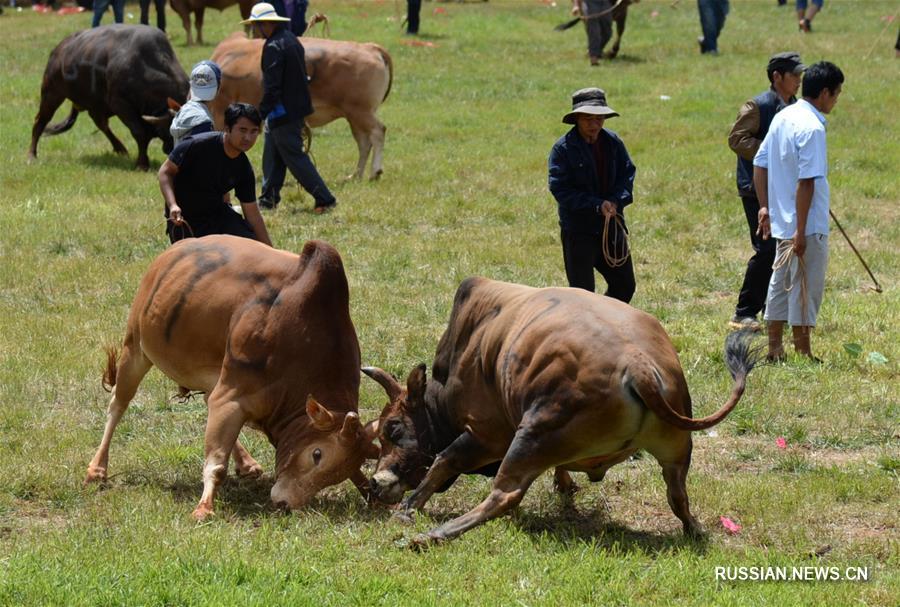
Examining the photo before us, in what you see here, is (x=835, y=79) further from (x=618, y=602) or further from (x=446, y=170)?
(x=446, y=170)

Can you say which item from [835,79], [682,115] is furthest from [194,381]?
[682,115]

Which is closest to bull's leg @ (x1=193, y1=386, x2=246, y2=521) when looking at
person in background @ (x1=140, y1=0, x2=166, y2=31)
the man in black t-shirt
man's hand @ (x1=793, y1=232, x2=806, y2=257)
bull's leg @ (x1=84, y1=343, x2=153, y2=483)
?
bull's leg @ (x1=84, y1=343, x2=153, y2=483)

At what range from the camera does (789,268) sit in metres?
8.88

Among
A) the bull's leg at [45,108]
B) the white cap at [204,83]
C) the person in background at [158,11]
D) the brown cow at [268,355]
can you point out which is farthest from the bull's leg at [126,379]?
the person in background at [158,11]

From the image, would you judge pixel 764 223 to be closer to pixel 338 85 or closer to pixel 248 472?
pixel 248 472

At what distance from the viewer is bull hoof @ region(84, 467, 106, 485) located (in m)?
6.81

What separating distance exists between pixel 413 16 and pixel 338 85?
9.46 meters

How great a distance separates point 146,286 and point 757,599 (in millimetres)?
3570

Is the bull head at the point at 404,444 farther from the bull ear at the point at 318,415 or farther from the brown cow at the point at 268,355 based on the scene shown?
the bull ear at the point at 318,415

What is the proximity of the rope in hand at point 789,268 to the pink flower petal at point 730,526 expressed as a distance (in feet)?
9.81

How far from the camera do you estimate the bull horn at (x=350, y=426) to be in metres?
6.12

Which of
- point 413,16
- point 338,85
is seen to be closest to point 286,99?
point 338,85

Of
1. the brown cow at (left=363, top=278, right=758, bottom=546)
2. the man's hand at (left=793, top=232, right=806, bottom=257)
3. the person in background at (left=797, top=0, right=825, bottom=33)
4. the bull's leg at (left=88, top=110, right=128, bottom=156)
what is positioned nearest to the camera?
the brown cow at (left=363, top=278, right=758, bottom=546)

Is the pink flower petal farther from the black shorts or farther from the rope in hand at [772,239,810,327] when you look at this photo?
the black shorts
